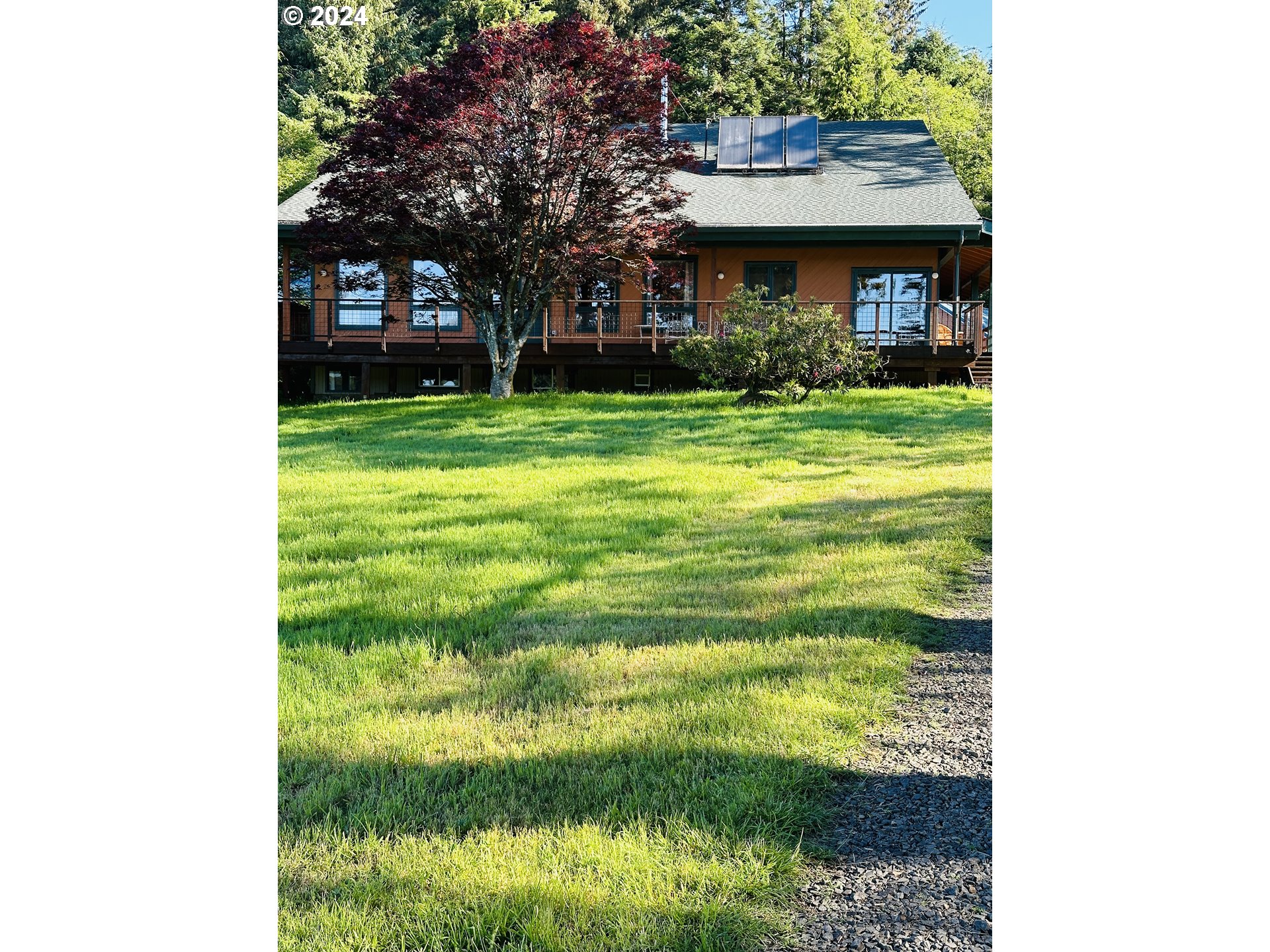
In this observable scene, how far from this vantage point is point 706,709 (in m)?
2.43

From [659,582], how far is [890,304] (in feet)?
17.4

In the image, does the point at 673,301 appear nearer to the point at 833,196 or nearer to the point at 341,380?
the point at 833,196

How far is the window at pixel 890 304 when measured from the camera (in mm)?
6605

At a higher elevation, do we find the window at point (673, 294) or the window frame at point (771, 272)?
the window frame at point (771, 272)

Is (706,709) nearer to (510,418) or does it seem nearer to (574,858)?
(574,858)

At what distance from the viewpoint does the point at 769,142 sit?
23.5 feet

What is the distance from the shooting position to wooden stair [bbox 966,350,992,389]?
390 centimetres

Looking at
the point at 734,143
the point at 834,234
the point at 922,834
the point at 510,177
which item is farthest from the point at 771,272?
the point at 922,834

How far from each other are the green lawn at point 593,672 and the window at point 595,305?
5.69m

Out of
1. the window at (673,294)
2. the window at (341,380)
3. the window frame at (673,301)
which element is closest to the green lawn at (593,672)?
the window at (341,380)
